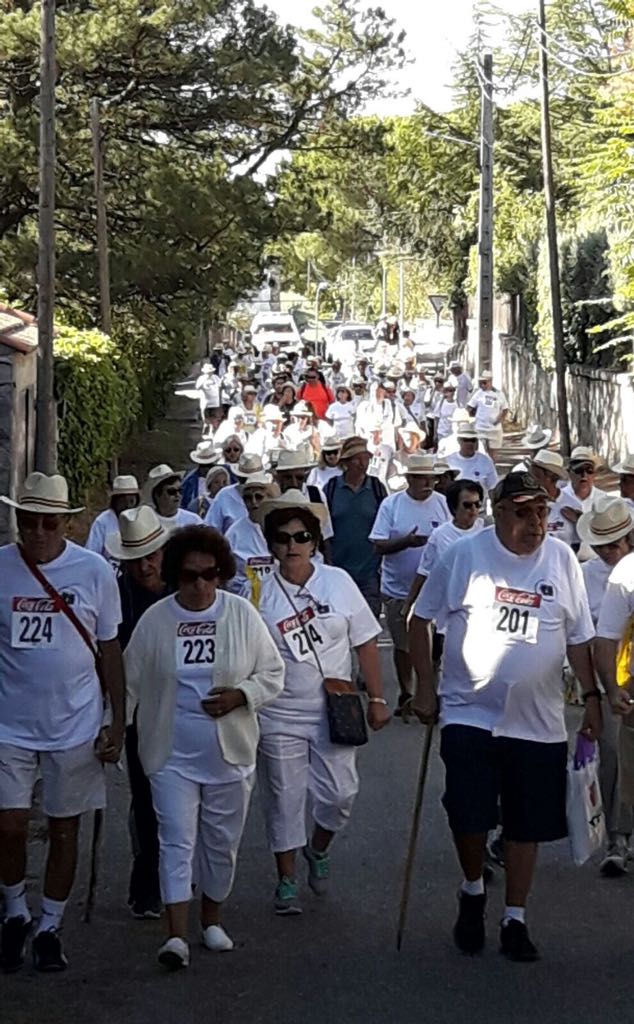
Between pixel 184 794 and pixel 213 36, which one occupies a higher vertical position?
pixel 213 36

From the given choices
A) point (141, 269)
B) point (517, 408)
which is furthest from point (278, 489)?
point (517, 408)

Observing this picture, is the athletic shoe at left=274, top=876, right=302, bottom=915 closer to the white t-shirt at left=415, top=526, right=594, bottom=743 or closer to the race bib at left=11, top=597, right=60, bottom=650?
the white t-shirt at left=415, top=526, right=594, bottom=743

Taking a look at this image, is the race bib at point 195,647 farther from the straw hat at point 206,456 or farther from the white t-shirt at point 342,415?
the white t-shirt at point 342,415

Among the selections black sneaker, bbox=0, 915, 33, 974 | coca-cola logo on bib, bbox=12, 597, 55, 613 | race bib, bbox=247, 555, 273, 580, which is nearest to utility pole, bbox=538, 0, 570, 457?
race bib, bbox=247, 555, 273, 580

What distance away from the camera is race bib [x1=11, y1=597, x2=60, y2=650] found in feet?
21.5

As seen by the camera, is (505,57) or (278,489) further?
(505,57)

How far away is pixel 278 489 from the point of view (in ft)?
35.7

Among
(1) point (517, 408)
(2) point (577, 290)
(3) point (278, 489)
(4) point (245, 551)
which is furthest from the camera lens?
(1) point (517, 408)

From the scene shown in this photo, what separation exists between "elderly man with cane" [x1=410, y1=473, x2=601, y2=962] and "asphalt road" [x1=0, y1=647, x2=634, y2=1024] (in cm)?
30

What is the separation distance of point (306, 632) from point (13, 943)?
1.72 m

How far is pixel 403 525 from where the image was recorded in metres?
11.2

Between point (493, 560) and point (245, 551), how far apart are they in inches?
141

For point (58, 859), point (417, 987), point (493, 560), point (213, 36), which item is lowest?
point (417, 987)

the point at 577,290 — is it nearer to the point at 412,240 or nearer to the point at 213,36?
the point at 213,36
